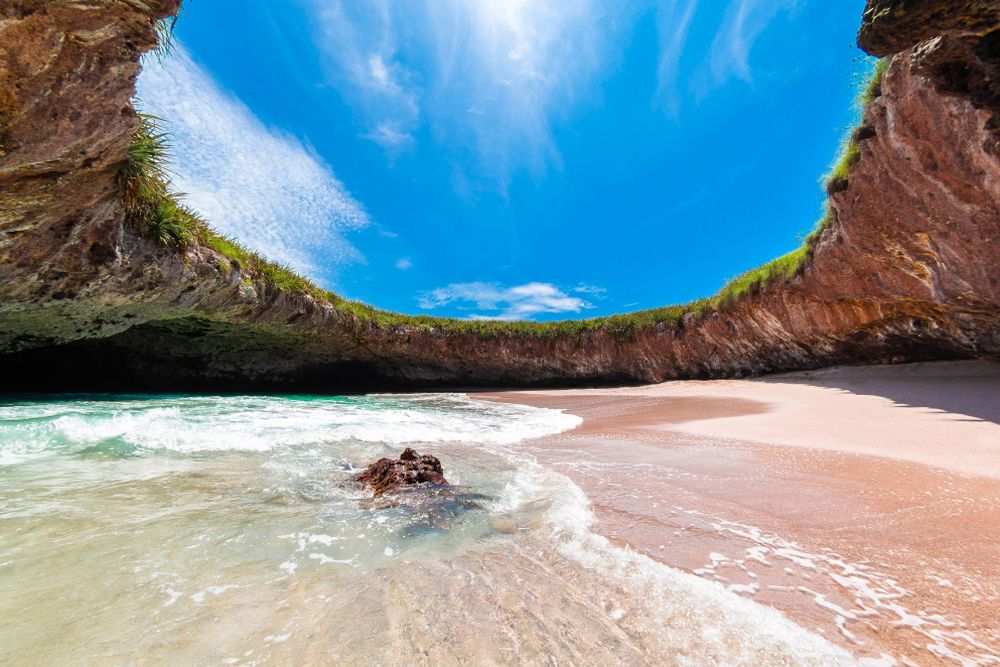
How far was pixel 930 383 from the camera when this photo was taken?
7.69 metres

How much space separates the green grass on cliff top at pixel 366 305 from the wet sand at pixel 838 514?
5548 mm

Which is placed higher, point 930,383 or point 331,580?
point 930,383

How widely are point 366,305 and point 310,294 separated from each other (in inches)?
146

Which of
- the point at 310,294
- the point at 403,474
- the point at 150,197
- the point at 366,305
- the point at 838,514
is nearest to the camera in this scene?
the point at 838,514

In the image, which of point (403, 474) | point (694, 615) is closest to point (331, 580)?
point (403, 474)

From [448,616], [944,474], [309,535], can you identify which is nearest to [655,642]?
[448,616]

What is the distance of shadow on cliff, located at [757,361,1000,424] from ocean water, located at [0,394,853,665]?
226 inches

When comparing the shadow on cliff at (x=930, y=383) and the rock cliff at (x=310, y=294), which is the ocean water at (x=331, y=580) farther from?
the shadow on cliff at (x=930, y=383)

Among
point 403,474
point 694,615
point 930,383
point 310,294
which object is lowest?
point 694,615

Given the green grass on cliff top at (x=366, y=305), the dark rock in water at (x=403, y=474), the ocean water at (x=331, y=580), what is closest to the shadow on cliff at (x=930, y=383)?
the green grass on cliff top at (x=366, y=305)

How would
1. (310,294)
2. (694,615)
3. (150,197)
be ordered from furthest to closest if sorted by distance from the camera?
(310,294), (150,197), (694,615)

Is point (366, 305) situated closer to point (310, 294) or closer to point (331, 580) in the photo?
point (310, 294)

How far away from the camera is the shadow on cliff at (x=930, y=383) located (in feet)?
17.4

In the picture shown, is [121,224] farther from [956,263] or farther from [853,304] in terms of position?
[853,304]
